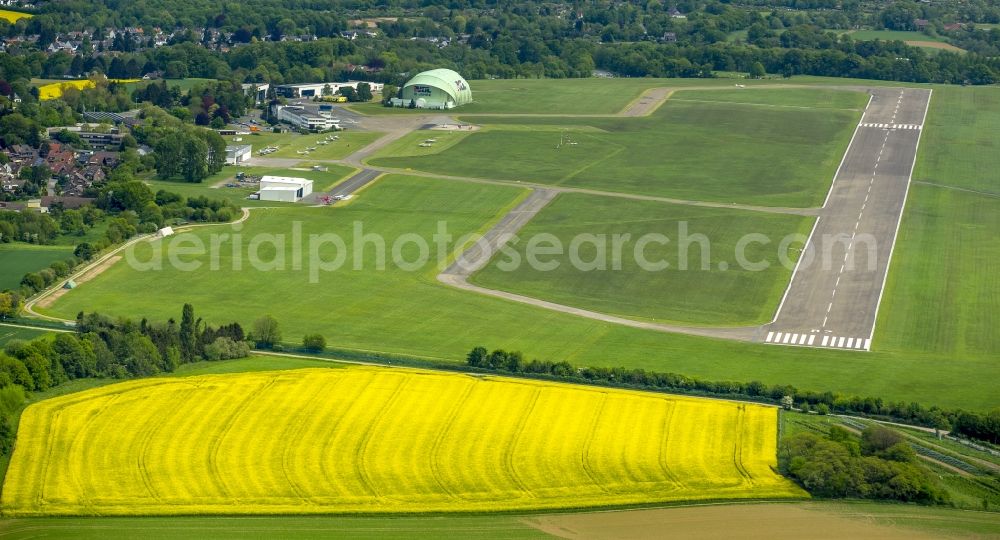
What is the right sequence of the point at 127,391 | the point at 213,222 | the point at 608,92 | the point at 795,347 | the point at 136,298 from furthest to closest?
1. the point at 608,92
2. the point at 213,222
3. the point at 136,298
4. the point at 795,347
5. the point at 127,391

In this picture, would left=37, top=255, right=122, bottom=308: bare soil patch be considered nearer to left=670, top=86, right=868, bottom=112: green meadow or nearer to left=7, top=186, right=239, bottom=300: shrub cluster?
left=7, top=186, right=239, bottom=300: shrub cluster

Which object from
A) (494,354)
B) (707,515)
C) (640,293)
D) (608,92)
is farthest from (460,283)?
(608,92)

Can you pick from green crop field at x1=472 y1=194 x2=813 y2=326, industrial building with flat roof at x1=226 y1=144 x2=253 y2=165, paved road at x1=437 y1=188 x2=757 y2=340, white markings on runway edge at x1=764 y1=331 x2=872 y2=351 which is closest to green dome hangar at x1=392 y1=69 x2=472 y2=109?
industrial building with flat roof at x1=226 y1=144 x2=253 y2=165

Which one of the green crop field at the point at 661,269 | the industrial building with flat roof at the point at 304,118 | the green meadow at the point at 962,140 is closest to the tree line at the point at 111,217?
the green crop field at the point at 661,269

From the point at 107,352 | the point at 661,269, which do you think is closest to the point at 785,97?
the point at 661,269

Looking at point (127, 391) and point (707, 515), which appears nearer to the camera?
point (707, 515)

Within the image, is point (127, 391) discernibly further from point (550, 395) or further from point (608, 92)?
point (608, 92)
